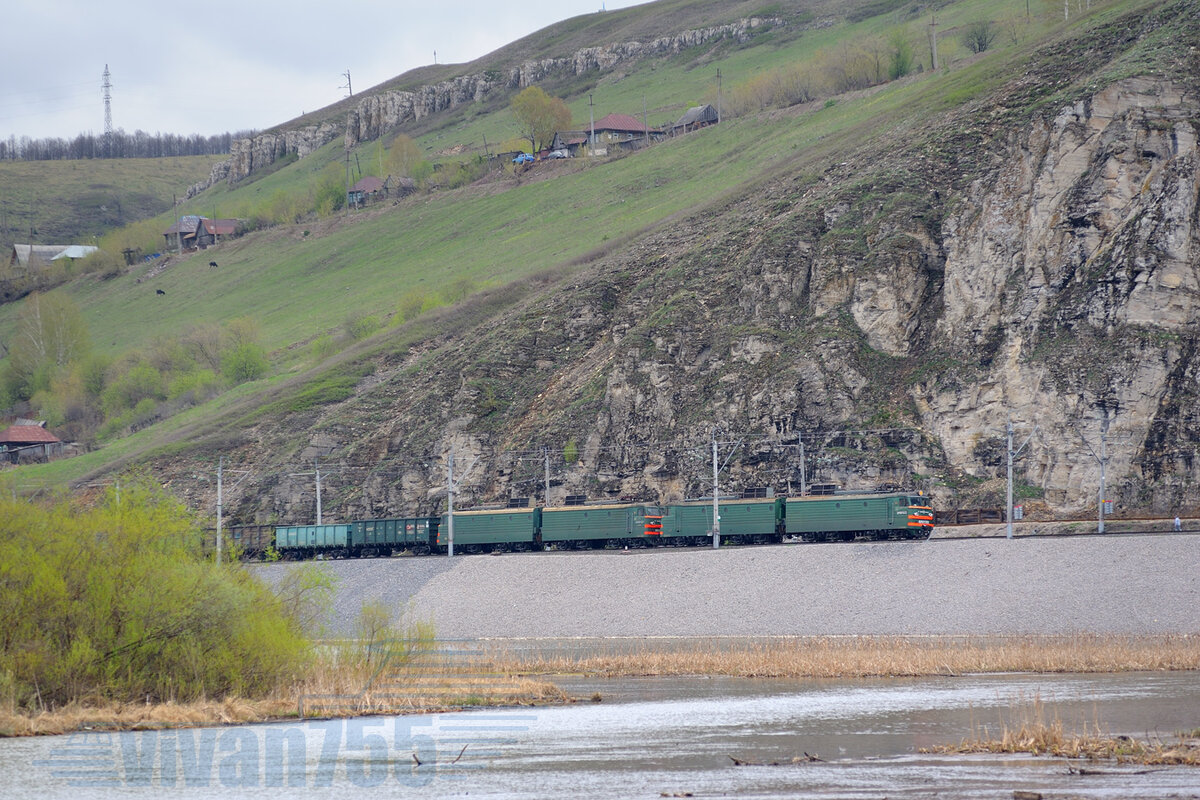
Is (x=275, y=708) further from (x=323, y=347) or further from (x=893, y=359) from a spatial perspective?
(x=323, y=347)

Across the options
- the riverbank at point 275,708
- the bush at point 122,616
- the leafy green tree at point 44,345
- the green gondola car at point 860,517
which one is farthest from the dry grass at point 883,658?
the leafy green tree at point 44,345

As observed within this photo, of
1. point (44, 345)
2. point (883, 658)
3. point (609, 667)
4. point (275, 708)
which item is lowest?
point (609, 667)

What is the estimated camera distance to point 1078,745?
929 inches

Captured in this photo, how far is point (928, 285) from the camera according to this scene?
78938 mm

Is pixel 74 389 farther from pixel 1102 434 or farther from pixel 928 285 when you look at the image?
pixel 1102 434

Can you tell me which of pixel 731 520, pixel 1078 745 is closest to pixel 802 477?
pixel 731 520

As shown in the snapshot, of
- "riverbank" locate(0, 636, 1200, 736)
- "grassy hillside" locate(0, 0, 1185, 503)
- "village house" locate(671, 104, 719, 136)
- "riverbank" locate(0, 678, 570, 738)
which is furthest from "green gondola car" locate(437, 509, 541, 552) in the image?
"village house" locate(671, 104, 719, 136)

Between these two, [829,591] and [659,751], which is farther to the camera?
[829,591]

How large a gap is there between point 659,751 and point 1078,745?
813cm

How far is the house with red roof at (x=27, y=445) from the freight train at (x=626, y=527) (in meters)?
59.5

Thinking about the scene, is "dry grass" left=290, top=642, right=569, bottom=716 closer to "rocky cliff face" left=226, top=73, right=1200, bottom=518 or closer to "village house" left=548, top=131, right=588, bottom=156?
"rocky cliff face" left=226, top=73, right=1200, bottom=518

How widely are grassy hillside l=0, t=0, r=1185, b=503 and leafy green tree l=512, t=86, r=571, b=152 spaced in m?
14.2

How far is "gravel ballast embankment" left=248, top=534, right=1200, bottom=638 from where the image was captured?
153 feet

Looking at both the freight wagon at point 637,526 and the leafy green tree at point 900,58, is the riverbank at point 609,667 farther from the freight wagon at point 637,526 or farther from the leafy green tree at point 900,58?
the leafy green tree at point 900,58
